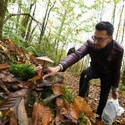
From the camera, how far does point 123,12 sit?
3375 cm

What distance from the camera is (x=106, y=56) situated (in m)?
3.73

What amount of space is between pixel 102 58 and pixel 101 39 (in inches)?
18.8

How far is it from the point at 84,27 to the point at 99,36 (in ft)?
51.2

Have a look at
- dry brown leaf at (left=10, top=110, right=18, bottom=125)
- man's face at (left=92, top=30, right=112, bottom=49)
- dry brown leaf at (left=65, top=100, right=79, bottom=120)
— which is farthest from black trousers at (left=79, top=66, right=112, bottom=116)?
dry brown leaf at (left=10, top=110, right=18, bottom=125)

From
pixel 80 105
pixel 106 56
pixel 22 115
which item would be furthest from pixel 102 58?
pixel 22 115

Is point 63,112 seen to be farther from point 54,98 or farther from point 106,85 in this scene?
point 106,85

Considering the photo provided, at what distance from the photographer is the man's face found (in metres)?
3.36

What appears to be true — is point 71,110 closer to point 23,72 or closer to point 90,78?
point 23,72

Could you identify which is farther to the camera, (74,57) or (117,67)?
(117,67)

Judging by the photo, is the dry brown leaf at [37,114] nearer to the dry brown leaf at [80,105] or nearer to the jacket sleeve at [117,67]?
the dry brown leaf at [80,105]

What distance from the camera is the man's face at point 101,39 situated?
3.36 metres

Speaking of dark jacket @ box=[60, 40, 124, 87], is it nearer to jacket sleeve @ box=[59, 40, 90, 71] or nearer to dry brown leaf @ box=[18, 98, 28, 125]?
jacket sleeve @ box=[59, 40, 90, 71]

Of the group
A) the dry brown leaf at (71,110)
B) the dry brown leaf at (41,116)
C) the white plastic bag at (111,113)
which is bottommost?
the white plastic bag at (111,113)

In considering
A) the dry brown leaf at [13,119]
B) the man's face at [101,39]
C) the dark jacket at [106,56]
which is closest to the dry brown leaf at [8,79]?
the dry brown leaf at [13,119]
